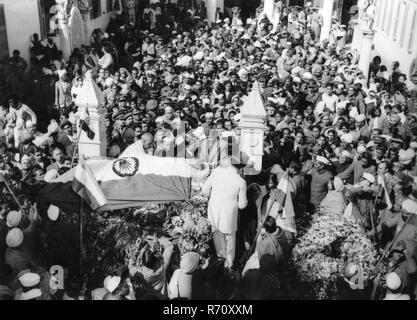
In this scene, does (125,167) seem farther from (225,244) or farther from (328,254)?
(328,254)

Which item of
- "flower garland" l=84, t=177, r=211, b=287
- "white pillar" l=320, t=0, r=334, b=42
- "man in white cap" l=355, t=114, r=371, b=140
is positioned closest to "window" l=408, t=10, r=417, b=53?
"white pillar" l=320, t=0, r=334, b=42

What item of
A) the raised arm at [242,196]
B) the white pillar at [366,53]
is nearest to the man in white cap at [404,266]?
the raised arm at [242,196]

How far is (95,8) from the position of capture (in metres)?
19.4

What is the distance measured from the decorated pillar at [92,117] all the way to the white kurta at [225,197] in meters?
2.30

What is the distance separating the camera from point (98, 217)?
7.28 meters

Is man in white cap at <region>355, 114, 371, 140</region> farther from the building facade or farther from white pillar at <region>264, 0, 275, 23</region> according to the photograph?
white pillar at <region>264, 0, 275, 23</region>

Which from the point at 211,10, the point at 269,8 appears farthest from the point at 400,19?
the point at 211,10

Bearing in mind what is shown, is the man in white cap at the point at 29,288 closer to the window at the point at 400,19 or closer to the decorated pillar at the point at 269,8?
the window at the point at 400,19

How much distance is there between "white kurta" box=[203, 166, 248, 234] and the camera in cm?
720

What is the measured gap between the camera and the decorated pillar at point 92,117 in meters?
8.56

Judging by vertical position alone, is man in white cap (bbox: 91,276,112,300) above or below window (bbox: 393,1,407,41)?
below

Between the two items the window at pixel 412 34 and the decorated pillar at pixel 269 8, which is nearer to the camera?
the window at pixel 412 34

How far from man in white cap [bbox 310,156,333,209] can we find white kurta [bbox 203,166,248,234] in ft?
4.56

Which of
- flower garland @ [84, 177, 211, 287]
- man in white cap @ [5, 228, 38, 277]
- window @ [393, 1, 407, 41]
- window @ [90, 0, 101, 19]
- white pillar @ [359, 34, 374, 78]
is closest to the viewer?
man in white cap @ [5, 228, 38, 277]
